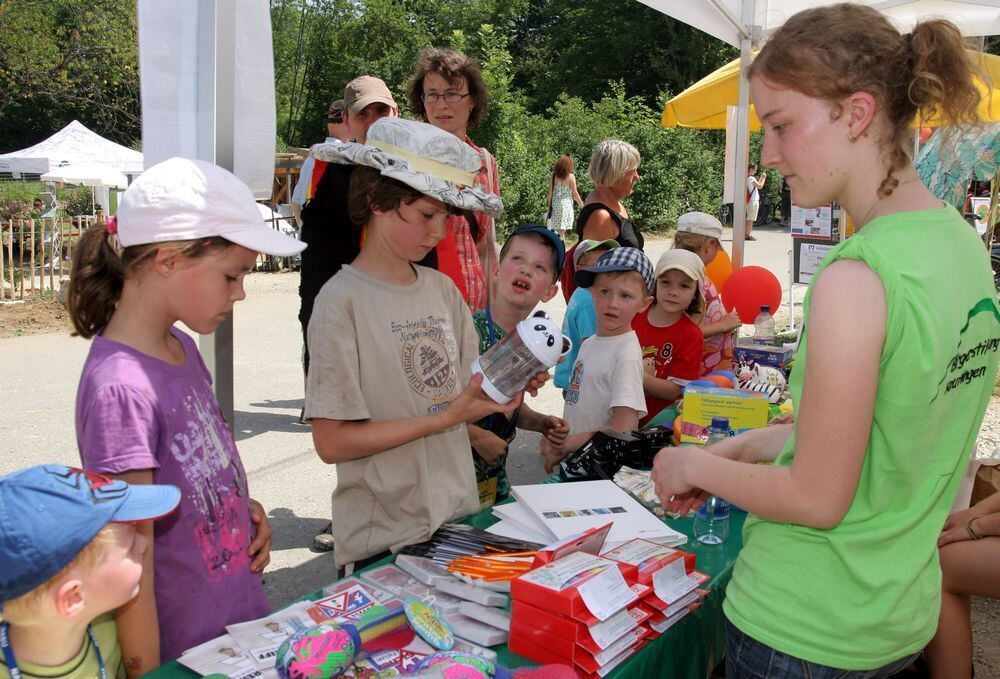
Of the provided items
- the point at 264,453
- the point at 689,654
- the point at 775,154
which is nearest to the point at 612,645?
the point at 689,654

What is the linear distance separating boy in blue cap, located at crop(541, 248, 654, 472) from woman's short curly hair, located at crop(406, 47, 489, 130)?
3.83 feet

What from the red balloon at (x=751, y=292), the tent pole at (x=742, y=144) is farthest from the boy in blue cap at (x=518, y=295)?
the tent pole at (x=742, y=144)

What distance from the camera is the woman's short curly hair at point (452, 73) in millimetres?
3797

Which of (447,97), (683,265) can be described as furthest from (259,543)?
(683,265)

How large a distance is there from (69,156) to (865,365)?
74.3 ft

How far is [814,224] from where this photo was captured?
650cm

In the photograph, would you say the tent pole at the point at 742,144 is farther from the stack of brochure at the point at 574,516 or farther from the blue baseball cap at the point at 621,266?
the stack of brochure at the point at 574,516

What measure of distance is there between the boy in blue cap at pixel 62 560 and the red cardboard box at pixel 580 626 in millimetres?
696

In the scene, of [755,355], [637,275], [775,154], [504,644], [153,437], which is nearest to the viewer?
[775,154]

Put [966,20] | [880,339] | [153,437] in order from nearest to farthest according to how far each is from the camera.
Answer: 1. [880,339]
2. [153,437]
3. [966,20]

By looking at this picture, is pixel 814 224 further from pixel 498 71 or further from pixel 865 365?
pixel 498 71

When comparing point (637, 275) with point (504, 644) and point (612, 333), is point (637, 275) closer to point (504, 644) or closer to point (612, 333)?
point (612, 333)

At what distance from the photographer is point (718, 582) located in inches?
78.2

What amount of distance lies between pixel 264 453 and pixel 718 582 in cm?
414
